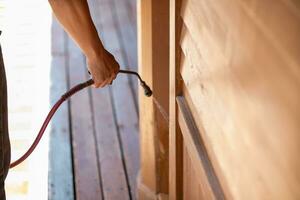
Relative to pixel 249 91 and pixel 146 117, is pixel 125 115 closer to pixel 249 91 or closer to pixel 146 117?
pixel 146 117

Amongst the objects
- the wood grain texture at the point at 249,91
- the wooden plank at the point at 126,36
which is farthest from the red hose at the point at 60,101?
the wooden plank at the point at 126,36

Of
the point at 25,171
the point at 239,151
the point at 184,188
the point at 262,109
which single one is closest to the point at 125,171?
the point at 25,171

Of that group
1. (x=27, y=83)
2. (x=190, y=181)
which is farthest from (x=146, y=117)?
(x=27, y=83)

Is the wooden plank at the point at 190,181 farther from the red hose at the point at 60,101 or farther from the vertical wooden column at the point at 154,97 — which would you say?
the vertical wooden column at the point at 154,97

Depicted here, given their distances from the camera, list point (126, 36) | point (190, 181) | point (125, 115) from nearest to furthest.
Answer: point (190, 181), point (125, 115), point (126, 36)

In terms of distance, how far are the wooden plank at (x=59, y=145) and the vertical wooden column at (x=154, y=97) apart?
35cm

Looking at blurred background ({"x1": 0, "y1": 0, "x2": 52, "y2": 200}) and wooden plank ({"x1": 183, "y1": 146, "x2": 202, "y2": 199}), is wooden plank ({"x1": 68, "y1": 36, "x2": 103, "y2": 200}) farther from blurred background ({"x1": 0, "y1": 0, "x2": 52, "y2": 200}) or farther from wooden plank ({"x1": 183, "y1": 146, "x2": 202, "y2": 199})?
wooden plank ({"x1": 183, "y1": 146, "x2": 202, "y2": 199})

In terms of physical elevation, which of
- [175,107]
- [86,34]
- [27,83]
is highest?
[27,83]

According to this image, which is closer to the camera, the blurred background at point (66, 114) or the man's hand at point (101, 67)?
the man's hand at point (101, 67)

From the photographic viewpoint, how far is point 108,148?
2.57m

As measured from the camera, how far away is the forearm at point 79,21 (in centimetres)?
146

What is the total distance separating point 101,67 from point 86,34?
9 centimetres

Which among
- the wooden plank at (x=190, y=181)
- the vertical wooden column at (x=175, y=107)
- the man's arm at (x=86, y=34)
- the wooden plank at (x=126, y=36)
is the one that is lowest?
the wooden plank at (x=190, y=181)

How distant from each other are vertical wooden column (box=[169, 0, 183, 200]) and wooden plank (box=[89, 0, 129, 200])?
67cm
